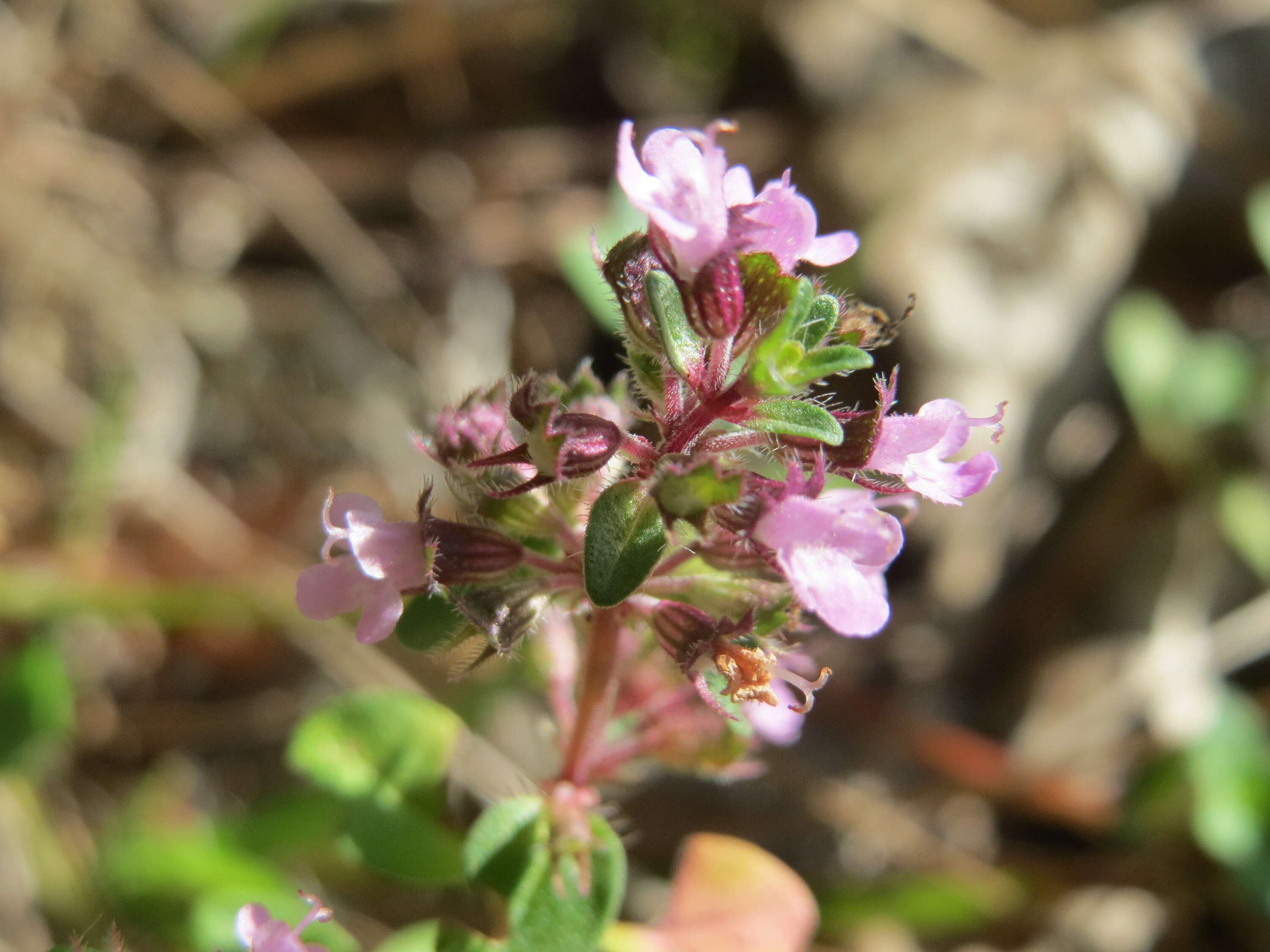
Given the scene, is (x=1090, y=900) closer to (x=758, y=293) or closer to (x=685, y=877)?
(x=685, y=877)

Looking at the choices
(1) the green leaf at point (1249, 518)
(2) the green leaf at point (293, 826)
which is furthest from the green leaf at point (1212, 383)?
(2) the green leaf at point (293, 826)

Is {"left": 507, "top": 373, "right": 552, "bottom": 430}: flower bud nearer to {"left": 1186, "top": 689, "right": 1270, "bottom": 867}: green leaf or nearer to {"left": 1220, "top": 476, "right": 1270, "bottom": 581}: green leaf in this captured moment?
{"left": 1186, "top": 689, "right": 1270, "bottom": 867}: green leaf

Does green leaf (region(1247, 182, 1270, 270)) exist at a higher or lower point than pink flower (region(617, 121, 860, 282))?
lower

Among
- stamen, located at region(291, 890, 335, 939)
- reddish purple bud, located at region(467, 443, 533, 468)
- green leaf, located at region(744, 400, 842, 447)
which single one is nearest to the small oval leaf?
green leaf, located at region(744, 400, 842, 447)

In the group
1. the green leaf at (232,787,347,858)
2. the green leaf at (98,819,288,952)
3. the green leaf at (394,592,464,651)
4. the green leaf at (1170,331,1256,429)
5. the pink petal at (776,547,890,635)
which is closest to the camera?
the pink petal at (776,547,890,635)

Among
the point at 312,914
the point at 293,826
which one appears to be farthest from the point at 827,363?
the point at 293,826

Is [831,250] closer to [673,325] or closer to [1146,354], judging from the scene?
[673,325]
